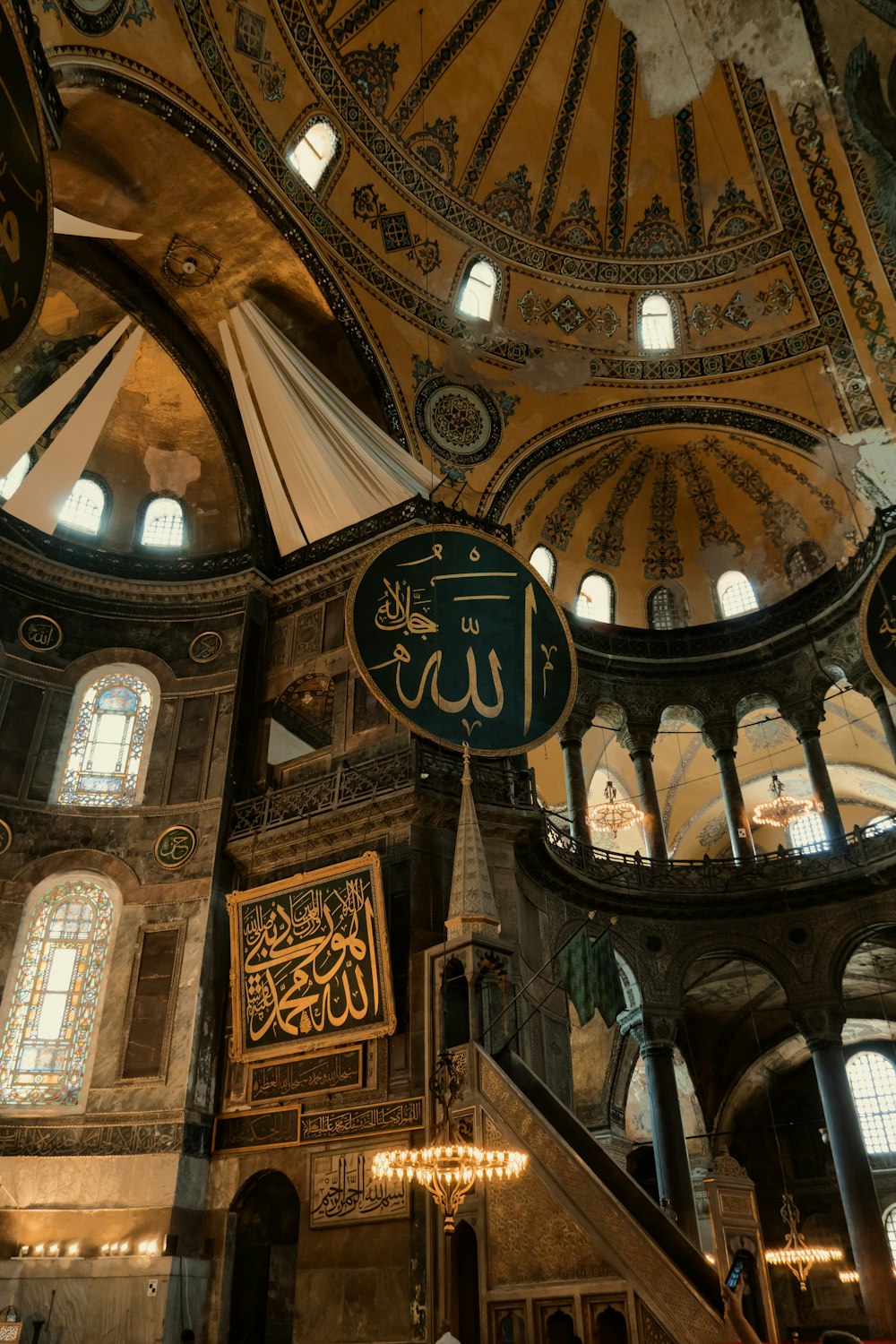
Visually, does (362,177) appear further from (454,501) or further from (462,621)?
(462,621)

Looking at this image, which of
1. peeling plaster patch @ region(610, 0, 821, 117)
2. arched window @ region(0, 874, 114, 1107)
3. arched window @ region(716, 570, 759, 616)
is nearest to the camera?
arched window @ region(0, 874, 114, 1107)

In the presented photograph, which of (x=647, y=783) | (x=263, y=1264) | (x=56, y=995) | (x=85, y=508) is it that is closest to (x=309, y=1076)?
(x=263, y=1264)

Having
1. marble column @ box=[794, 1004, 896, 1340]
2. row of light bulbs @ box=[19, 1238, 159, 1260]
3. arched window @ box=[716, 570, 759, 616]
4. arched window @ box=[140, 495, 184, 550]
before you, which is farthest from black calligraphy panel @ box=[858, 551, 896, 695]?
row of light bulbs @ box=[19, 1238, 159, 1260]

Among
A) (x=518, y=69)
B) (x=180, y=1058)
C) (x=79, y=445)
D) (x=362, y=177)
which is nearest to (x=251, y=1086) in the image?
(x=180, y=1058)

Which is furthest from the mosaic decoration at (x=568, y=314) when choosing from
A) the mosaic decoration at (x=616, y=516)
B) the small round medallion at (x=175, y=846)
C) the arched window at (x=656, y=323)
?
the small round medallion at (x=175, y=846)

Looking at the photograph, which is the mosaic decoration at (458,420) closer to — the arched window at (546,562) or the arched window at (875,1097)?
the arched window at (546,562)

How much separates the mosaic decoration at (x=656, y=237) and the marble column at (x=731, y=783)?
683 centimetres

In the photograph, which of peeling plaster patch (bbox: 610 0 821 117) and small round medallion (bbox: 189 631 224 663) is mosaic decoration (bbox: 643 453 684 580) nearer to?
peeling plaster patch (bbox: 610 0 821 117)

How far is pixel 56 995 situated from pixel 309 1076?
111 inches

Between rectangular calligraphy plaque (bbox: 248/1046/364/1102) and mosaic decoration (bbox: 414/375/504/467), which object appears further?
mosaic decoration (bbox: 414/375/504/467)

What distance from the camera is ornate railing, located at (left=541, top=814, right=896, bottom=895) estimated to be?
12.5m

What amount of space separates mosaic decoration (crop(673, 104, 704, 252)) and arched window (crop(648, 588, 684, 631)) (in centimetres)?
501

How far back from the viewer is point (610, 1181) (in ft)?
24.1

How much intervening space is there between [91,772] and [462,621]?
4.64 metres
